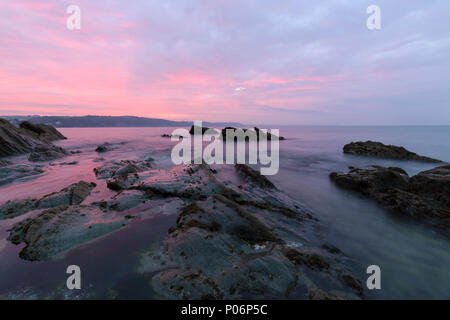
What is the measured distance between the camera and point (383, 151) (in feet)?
105

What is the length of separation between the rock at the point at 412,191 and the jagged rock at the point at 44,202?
19.2 metres

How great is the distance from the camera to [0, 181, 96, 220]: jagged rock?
8164 millimetres

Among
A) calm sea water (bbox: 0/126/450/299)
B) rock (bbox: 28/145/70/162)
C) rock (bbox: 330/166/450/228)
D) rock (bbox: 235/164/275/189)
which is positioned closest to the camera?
calm sea water (bbox: 0/126/450/299)

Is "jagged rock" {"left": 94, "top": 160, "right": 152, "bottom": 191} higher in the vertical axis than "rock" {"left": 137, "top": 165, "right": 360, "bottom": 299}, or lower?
higher

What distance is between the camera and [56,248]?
5797 mm

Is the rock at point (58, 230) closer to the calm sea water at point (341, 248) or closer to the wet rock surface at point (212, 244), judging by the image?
the wet rock surface at point (212, 244)

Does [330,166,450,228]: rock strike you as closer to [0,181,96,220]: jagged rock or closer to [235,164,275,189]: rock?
[235,164,275,189]: rock

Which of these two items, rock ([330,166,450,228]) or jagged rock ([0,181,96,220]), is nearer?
jagged rock ([0,181,96,220])

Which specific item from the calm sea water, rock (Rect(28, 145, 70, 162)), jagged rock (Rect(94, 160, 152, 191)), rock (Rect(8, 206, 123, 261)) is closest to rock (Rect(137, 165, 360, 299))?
the calm sea water

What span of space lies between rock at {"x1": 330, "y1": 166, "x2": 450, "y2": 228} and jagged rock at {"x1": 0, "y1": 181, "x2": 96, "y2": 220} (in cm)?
1925

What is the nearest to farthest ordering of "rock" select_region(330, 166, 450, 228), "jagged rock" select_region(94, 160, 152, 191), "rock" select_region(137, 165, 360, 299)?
1. "rock" select_region(137, 165, 360, 299)
2. "rock" select_region(330, 166, 450, 228)
3. "jagged rock" select_region(94, 160, 152, 191)

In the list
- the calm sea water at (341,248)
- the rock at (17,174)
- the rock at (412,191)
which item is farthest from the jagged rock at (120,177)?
the rock at (412,191)
